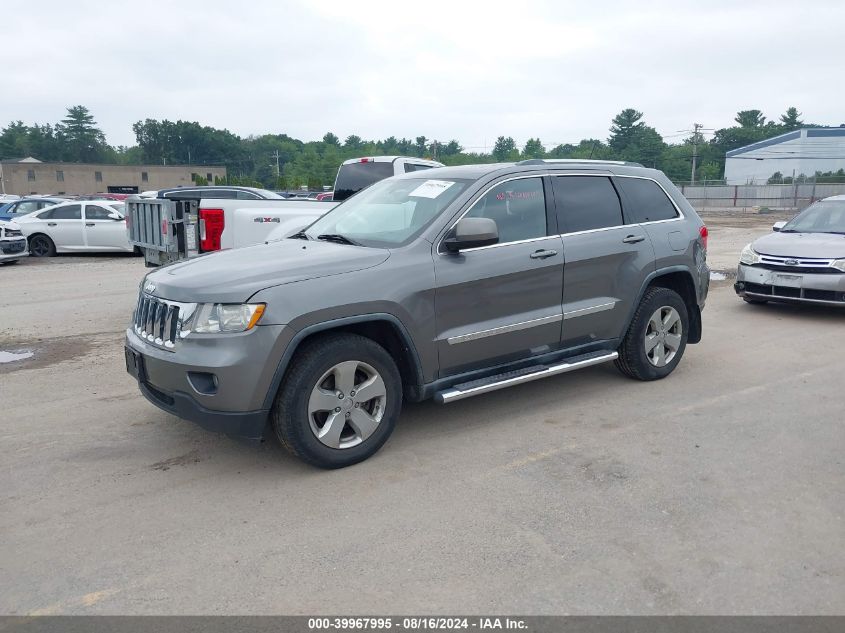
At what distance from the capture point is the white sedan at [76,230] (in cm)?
1733

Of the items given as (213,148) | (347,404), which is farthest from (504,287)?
(213,148)

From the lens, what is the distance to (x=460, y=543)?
3.58 metres

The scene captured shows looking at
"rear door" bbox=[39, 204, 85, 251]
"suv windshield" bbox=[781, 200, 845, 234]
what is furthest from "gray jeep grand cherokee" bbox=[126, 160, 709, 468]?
"rear door" bbox=[39, 204, 85, 251]

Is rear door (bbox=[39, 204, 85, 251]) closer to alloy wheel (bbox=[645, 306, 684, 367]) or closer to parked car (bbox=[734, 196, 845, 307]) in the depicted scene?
parked car (bbox=[734, 196, 845, 307])

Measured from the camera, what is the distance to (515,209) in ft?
17.6

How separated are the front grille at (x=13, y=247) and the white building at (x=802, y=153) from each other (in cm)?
6161

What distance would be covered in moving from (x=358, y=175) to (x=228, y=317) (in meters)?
9.07

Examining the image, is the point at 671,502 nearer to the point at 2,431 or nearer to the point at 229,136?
the point at 2,431

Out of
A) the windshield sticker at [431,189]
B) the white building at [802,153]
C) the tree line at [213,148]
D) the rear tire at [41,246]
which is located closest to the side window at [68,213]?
the rear tire at [41,246]

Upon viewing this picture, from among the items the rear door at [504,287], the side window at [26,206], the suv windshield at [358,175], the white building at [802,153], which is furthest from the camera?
the white building at [802,153]

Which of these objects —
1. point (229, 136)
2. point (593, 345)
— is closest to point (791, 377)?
point (593, 345)

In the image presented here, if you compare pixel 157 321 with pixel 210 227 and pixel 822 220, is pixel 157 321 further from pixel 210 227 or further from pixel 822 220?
pixel 822 220

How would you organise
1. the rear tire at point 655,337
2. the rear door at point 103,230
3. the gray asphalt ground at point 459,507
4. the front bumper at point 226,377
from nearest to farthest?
the gray asphalt ground at point 459,507 < the front bumper at point 226,377 < the rear tire at point 655,337 < the rear door at point 103,230

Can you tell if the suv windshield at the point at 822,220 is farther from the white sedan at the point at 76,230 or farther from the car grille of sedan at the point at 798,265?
the white sedan at the point at 76,230
